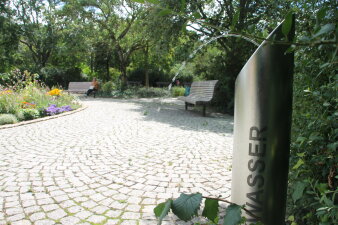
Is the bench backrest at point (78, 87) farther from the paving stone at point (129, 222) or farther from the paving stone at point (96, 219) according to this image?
the paving stone at point (129, 222)

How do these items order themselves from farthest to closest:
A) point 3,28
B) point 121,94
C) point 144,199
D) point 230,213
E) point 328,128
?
1. point 3,28
2. point 121,94
3. point 144,199
4. point 328,128
5. point 230,213

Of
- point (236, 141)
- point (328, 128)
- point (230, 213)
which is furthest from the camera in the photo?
point (236, 141)

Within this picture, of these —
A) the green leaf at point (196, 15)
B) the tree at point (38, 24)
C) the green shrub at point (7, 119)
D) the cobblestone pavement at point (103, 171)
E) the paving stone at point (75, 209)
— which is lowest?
the paving stone at point (75, 209)

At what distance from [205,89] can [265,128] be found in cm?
800

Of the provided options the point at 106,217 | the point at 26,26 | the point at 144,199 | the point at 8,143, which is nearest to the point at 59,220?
the point at 106,217

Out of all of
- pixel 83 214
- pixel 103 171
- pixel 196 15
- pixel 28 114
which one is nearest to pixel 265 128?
pixel 196 15

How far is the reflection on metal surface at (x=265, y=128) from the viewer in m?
1.55

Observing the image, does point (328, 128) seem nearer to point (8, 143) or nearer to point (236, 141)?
point (236, 141)

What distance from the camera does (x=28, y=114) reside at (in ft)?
25.2

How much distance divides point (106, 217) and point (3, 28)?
23.0 m

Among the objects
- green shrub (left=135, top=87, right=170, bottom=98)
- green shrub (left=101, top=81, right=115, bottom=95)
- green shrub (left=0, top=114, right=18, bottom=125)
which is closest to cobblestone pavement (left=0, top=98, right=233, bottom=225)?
green shrub (left=0, top=114, right=18, bottom=125)

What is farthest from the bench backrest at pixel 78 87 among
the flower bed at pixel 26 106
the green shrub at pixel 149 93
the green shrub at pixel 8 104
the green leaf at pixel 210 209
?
the green leaf at pixel 210 209

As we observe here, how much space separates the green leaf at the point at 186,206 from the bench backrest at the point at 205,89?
24.9 feet

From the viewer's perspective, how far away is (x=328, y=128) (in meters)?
1.62
